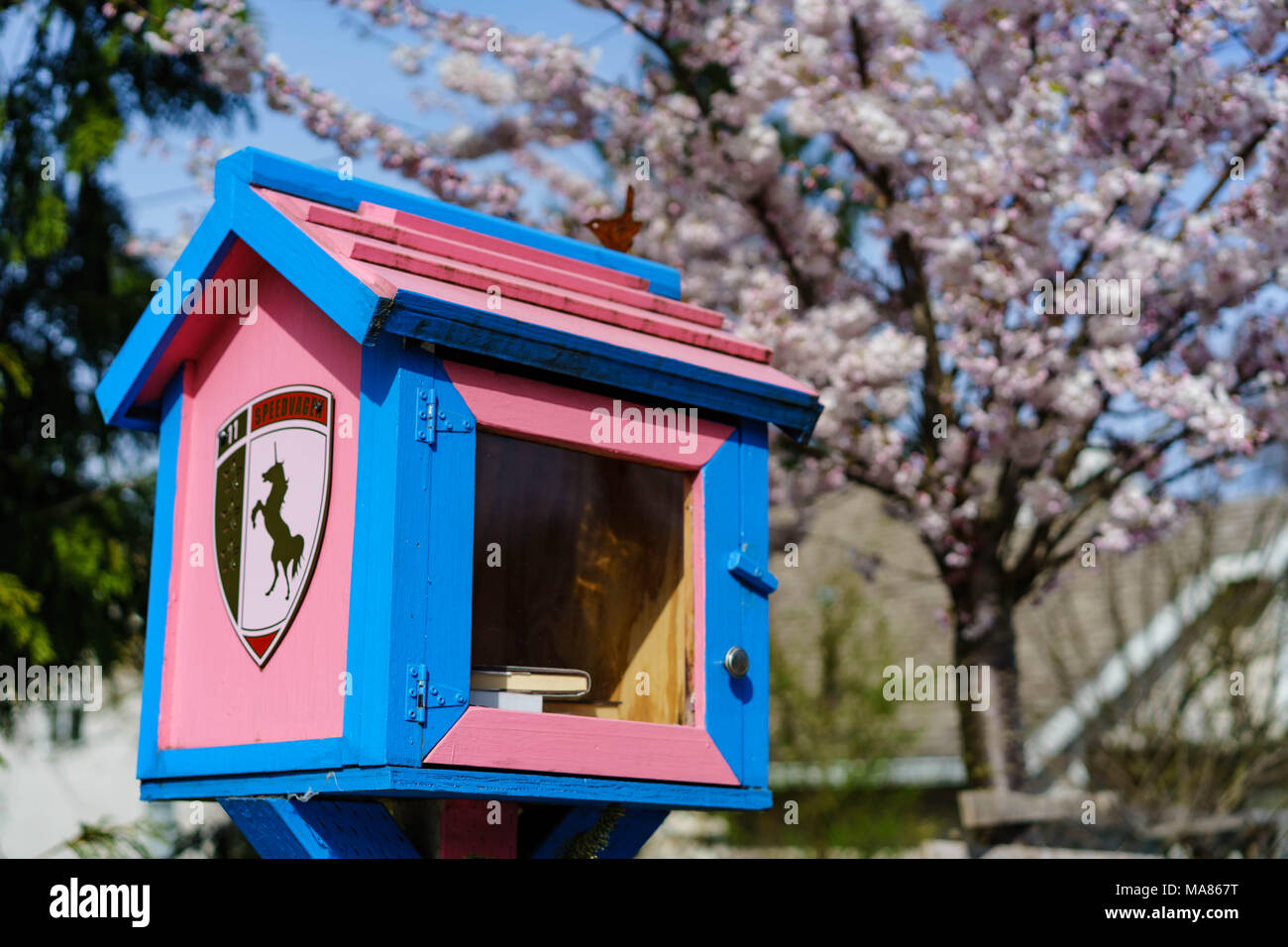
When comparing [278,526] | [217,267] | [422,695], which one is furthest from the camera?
[217,267]

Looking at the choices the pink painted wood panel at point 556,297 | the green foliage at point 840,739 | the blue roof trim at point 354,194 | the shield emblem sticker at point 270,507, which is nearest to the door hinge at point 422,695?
the shield emblem sticker at point 270,507

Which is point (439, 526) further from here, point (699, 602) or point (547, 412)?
point (699, 602)

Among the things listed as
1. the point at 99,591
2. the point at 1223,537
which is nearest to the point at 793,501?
the point at 99,591

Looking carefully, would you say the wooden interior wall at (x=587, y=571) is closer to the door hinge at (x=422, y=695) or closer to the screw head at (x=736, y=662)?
the screw head at (x=736, y=662)

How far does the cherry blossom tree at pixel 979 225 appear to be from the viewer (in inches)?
177

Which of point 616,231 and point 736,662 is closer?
point 736,662

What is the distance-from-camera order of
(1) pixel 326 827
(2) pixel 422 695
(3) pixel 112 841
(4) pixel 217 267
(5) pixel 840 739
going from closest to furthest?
(2) pixel 422 695
(1) pixel 326 827
(4) pixel 217 267
(3) pixel 112 841
(5) pixel 840 739

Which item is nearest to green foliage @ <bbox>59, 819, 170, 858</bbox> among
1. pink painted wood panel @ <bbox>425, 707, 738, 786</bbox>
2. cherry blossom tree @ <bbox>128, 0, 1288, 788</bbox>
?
pink painted wood panel @ <bbox>425, 707, 738, 786</bbox>

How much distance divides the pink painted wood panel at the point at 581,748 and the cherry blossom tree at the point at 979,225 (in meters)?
2.69

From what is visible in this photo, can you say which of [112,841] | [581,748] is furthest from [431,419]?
[112,841]

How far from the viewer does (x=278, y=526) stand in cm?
230

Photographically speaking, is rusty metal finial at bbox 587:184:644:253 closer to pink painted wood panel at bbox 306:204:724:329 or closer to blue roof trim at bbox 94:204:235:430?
pink painted wood panel at bbox 306:204:724:329

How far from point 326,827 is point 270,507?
0.57 meters

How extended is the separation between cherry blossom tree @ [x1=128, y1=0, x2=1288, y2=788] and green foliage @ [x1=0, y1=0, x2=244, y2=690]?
54cm
